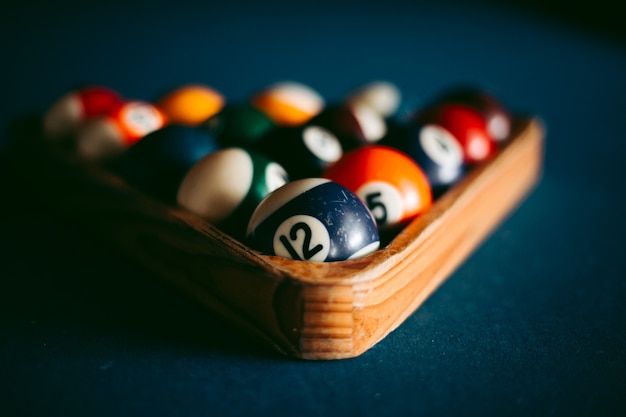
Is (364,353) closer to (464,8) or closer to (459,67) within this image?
(459,67)

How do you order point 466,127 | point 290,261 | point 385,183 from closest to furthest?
point 290,261 → point 385,183 → point 466,127

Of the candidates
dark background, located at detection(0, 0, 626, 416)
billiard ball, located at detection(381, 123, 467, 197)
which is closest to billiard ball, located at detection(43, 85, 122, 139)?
dark background, located at detection(0, 0, 626, 416)

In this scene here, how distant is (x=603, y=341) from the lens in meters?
1.56

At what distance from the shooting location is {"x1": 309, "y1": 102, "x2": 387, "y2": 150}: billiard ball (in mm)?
1974

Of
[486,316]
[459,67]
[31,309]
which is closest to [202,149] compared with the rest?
[31,309]

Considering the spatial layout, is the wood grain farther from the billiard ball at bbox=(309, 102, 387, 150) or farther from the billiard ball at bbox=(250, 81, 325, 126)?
the billiard ball at bbox=(250, 81, 325, 126)

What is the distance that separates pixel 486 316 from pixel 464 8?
3.86m

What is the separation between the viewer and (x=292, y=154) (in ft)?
6.08

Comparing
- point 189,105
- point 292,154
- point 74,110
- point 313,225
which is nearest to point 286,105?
point 189,105

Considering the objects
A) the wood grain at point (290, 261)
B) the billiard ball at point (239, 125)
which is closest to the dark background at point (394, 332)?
the wood grain at point (290, 261)

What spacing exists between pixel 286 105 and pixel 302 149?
0.49 metres

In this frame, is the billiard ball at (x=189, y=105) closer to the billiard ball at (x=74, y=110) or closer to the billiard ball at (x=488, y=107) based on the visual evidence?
the billiard ball at (x=74, y=110)

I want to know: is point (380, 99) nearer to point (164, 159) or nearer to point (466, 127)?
point (466, 127)

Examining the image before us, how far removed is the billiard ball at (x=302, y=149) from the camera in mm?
1838
